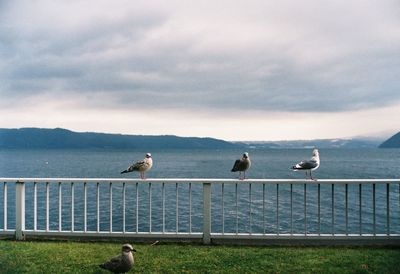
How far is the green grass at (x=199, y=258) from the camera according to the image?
586cm

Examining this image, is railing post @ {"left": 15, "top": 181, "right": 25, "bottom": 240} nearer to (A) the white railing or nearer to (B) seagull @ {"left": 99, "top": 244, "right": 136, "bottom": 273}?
(A) the white railing

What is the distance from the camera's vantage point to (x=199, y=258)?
→ 641 cm

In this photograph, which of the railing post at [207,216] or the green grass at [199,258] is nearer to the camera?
the green grass at [199,258]

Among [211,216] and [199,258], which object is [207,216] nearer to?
[199,258]

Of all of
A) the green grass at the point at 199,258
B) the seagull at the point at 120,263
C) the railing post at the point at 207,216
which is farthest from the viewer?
the railing post at the point at 207,216

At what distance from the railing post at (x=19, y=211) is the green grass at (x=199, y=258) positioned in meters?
0.31

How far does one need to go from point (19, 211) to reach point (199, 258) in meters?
3.37

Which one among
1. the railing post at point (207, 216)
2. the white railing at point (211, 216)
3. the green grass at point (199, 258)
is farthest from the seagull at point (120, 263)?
the railing post at point (207, 216)

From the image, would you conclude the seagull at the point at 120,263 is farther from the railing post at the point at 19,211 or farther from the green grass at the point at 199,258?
the railing post at the point at 19,211

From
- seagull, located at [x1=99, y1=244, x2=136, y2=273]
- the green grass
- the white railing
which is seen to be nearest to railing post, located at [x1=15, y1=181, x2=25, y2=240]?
the white railing

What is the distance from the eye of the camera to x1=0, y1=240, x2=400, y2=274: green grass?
5859 mm

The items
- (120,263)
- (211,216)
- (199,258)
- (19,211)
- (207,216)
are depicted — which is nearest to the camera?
(120,263)

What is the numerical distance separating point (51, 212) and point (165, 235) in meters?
21.2

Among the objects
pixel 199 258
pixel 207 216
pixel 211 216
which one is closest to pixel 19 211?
pixel 207 216
